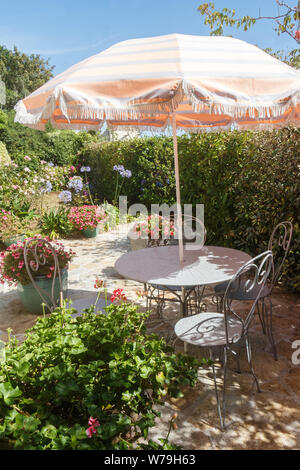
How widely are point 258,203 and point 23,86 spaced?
41806 mm

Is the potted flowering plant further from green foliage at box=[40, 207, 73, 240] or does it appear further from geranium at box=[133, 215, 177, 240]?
geranium at box=[133, 215, 177, 240]

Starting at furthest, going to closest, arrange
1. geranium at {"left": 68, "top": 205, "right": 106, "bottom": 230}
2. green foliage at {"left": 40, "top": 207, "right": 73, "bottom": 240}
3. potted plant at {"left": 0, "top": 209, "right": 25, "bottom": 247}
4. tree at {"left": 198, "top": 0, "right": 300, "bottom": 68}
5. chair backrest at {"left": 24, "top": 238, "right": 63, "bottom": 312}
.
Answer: geranium at {"left": 68, "top": 205, "right": 106, "bottom": 230}, green foliage at {"left": 40, "top": 207, "right": 73, "bottom": 240}, potted plant at {"left": 0, "top": 209, "right": 25, "bottom": 247}, tree at {"left": 198, "top": 0, "right": 300, "bottom": 68}, chair backrest at {"left": 24, "top": 238, "right": 63, "bottom": 312}

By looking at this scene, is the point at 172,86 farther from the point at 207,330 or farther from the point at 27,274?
Result: the point at 27,274

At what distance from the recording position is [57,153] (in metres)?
13.5

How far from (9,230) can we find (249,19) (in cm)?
619

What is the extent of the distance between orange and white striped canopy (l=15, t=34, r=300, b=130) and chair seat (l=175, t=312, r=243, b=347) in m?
1.60

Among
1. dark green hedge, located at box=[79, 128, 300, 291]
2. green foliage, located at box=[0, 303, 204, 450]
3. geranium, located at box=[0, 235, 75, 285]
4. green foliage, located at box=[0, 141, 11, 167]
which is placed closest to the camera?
green foliage, located at box=[0, 303, 204, 450]

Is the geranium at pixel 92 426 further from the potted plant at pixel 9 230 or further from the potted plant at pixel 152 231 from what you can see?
the potted plant at pixel 9 230

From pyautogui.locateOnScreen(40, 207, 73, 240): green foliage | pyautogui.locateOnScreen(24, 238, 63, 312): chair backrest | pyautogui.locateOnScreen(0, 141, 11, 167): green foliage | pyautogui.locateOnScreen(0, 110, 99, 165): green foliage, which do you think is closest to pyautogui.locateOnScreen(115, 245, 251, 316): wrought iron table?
pyautogui.locateOnScreen(24, 238, 63, 312): chair backrest

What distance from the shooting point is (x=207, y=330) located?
2623 millimetres

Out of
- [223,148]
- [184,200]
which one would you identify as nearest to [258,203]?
[223,148]

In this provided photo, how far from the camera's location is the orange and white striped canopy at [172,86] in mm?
2082

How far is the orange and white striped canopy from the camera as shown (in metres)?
2.08

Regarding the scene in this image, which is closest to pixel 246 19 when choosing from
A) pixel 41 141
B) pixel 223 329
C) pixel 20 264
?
pixel 20 264
